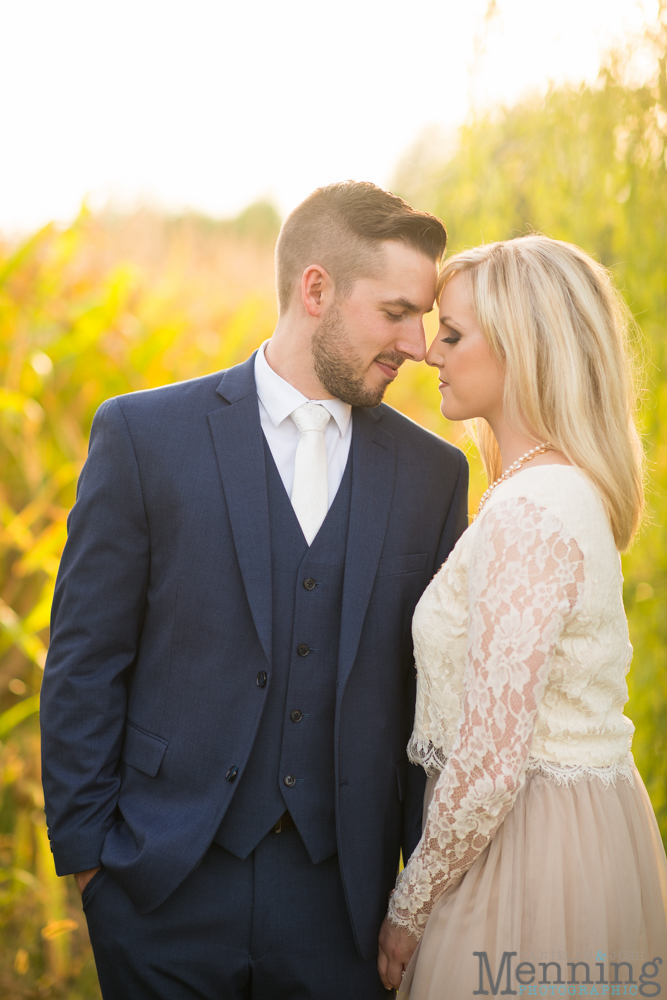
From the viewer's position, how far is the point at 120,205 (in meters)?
5.16

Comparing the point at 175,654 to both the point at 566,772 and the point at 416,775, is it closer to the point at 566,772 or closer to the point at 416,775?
the point at 416,775

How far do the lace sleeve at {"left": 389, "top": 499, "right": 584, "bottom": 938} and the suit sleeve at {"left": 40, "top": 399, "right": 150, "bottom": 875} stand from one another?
689mm

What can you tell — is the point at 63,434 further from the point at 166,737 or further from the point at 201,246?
the point at 201,246

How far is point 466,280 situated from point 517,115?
4.57 feet

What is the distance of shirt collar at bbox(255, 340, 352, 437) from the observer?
170cm

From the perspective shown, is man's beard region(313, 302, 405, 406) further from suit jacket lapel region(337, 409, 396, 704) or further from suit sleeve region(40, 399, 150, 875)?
suit sleeve region(40, 399, 150, 875)

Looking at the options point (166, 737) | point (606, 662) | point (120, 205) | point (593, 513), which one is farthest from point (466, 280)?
point (120, 205)

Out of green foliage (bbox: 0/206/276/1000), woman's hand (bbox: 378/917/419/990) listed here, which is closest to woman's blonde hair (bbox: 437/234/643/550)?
woman's hand (bbox: 378/917/419/990)

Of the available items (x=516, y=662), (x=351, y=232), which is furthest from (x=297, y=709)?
(x=351, y=232)

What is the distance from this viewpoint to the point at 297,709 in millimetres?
1554

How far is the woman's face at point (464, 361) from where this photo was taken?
158 centimetres

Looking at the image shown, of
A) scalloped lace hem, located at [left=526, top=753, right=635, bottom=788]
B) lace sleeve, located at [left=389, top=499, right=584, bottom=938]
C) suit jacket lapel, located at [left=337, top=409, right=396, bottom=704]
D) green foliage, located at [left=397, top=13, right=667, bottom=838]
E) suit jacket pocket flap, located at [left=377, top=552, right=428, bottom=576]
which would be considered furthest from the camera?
green foliage, located at [left=397, top=13, right=667, bottom=838]

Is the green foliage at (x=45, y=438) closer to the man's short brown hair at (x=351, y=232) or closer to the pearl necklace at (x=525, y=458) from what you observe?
the man's short brown hair at (x=351, y=232)

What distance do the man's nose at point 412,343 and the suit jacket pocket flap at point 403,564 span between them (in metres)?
0.45
